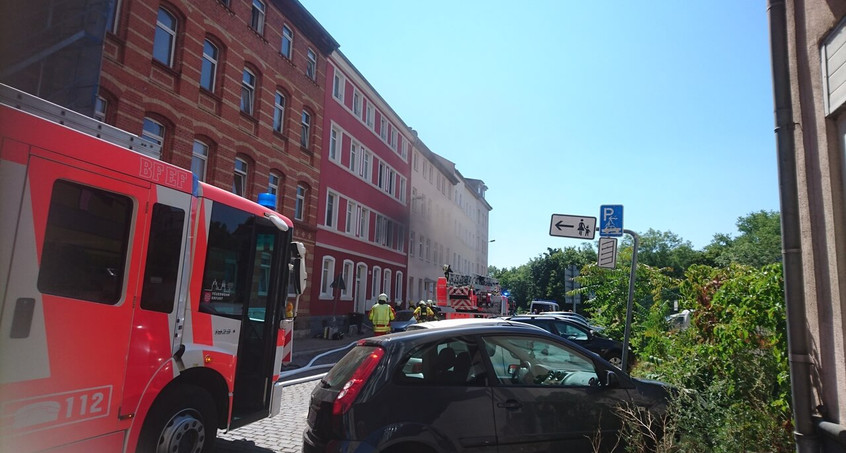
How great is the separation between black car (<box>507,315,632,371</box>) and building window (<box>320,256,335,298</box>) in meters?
12.3

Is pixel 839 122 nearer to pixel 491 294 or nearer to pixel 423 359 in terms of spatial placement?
pixel 423 359

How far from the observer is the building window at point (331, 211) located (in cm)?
2468

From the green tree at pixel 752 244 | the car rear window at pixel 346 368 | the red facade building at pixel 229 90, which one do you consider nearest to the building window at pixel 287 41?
the red facade building at pixel 229 90

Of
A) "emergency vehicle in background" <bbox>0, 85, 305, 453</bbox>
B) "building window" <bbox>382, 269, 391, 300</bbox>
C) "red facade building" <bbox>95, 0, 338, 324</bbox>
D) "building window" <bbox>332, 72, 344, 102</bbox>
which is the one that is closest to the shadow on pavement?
"emergency vehicle in background" <bbox>0, 85, 305, 453</bbox>

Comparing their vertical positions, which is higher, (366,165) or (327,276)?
(366,165)

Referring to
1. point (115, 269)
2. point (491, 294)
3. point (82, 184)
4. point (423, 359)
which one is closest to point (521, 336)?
point (423, 359)

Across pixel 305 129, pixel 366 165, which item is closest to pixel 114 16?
pixel 305 129

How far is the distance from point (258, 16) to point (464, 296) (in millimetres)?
13939

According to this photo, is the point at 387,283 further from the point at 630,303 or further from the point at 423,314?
the point at 630,303

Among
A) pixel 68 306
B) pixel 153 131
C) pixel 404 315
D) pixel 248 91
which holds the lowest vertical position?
pixel 404 315

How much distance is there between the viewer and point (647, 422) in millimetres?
4352

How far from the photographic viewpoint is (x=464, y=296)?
22.0m

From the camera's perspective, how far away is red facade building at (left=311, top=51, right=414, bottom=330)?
24.0m

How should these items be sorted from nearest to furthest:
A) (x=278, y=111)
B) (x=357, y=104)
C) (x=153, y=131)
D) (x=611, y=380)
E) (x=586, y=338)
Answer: (x=611, y=380)
(x=586, y=338)
(x=153, y=131)
(x=278, y=111)
(x=357, y=104)
